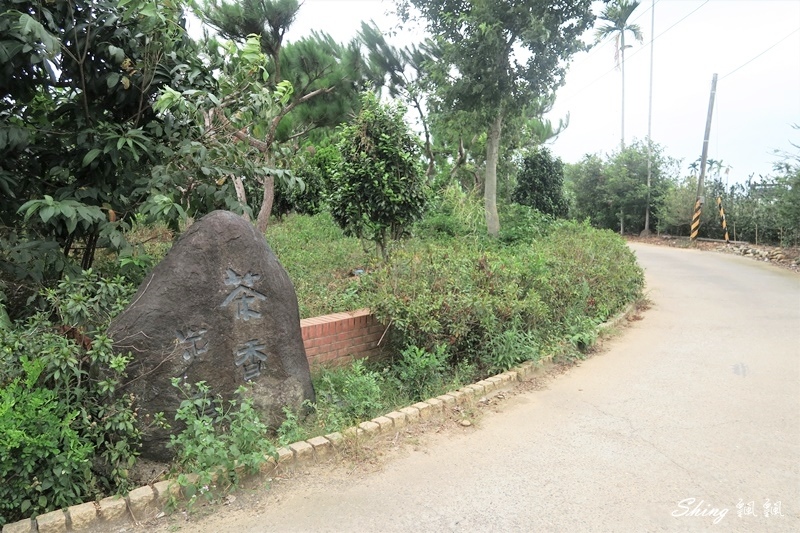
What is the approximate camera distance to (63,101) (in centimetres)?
400

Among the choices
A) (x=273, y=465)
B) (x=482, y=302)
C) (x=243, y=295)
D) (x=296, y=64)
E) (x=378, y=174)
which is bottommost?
(x=273, y=465)

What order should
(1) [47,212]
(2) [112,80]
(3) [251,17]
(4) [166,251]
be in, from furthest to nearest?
(3) [251,17]
(4) [166,251]
(2) [112,80]
(1) [47,212]

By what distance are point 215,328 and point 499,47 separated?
9.12 meters

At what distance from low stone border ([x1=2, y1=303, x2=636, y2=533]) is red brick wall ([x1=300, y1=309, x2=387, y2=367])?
38.3 inches

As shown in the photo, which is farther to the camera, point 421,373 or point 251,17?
point 251,17

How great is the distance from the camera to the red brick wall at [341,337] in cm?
452

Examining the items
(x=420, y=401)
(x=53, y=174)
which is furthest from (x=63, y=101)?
(x=420, y=401)

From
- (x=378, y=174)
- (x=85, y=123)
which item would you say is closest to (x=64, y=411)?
(x=85, y=123)

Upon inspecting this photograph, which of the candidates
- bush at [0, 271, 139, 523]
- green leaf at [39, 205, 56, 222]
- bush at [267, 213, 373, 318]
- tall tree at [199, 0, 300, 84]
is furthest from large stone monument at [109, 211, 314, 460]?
tall tree at [199, 0, 300, 84]

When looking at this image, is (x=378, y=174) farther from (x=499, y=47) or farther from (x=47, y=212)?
(x=499, y=47)

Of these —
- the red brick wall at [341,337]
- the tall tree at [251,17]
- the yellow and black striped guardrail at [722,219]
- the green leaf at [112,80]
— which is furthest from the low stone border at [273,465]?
the yellow and black striped guardrail at [722,219]

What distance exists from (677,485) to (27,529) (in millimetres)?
3406

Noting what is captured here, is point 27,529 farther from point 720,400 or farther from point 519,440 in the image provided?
point 720,400

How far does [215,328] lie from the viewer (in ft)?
10.9
